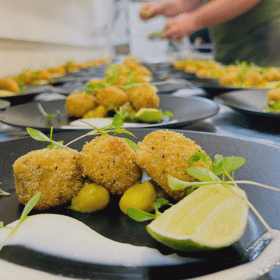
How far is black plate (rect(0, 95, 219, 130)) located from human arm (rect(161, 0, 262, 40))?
6.64ft

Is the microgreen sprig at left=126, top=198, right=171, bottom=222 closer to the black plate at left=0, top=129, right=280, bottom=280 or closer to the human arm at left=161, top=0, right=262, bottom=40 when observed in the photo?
the black plate at left=0, top=129, right=280, bottom=280

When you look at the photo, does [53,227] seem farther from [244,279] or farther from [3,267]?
[244,279]

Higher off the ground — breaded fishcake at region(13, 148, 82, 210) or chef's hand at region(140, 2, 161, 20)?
chef's hand at region(140, 2, 161, 20)

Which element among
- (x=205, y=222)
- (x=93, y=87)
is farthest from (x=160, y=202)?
(x=93, y=87)

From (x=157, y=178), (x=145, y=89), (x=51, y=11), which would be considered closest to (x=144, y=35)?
(x=51, y=11)

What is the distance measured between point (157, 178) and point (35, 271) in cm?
38

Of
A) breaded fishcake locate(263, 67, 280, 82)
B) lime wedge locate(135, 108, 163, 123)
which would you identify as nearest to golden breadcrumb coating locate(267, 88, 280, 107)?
lime wedge locate(135, 108, 163, 123)

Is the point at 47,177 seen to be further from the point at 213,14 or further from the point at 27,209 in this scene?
the point at 213,14

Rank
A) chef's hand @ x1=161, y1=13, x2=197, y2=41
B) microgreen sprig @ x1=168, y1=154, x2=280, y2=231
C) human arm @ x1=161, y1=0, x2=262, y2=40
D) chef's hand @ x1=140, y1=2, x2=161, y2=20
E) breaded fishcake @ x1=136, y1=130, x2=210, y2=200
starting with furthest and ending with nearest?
chef's hand @ x1=140, y1=2, x2=161, y2=20
chef's hand @ x1=161, y1=13, x2=197, y2=41
human arm @ x1=161, y1=0, x2=262, y2=40
breaded fishcake @ x1=136, y1=130, x2=210, y2=200
microgreen sprig @ x1=168, y1=154, x2=280, y2=231

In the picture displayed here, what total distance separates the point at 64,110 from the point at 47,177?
116cm

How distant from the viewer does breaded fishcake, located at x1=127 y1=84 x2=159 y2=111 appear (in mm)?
1837

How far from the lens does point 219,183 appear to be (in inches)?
27.2

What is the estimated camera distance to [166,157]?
843mm

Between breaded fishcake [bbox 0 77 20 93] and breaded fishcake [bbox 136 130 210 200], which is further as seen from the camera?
breaded fishcake [bbox 0 77 20 93]
